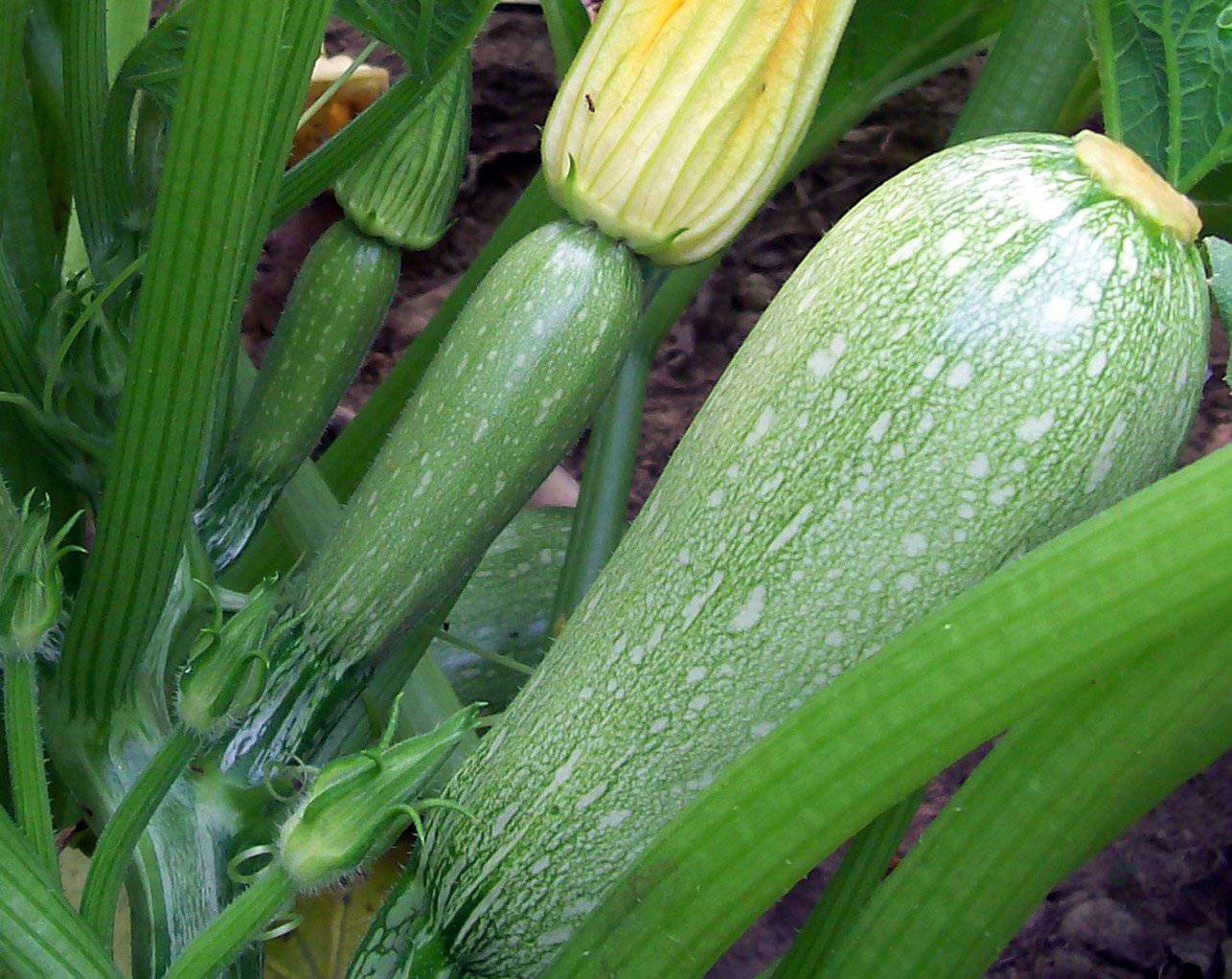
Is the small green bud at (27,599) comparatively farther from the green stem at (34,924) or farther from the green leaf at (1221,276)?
the green leaf at (1221,276)

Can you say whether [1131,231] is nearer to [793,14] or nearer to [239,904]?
[793,14]

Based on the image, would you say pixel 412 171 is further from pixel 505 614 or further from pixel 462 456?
pixel 505 614

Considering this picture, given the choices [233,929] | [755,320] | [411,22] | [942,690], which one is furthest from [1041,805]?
[755,320]

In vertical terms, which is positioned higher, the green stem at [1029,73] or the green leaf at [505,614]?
the green stem at [1029,73]

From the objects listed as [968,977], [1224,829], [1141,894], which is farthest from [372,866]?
[1224,829]

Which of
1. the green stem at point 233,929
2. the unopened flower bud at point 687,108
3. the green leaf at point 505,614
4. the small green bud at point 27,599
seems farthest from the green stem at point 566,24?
the green stem at point 233,929

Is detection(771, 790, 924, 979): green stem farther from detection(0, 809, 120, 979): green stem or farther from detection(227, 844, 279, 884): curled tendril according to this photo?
detection(0, 809, 120, 979): green stem
